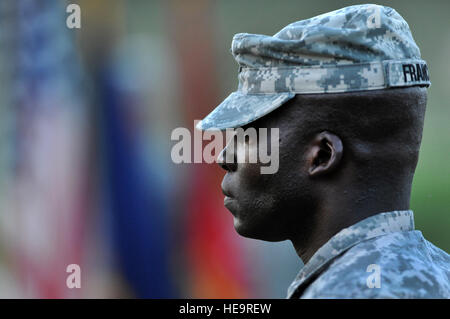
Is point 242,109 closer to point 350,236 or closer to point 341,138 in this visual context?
point 341,138

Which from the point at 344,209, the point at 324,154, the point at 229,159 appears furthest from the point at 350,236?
the point at 229,159

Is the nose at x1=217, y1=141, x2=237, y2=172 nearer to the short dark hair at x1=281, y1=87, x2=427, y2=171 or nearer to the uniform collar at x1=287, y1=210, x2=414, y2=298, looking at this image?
the short dark hair at x1=281, y1=87, x2=427, y2=171

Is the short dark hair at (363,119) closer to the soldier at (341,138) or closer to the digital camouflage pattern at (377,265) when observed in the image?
the soldier at (341,138)

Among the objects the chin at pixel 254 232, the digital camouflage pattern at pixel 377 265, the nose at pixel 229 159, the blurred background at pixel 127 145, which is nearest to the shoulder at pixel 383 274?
the digital camouflage pattern at pixel 377 265

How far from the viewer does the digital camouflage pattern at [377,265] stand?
72.6 inches

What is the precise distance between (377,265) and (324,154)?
0.37m

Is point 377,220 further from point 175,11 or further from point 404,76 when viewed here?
point 175,11

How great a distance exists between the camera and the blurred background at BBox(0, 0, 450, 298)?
562 cm

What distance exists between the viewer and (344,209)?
2039mm

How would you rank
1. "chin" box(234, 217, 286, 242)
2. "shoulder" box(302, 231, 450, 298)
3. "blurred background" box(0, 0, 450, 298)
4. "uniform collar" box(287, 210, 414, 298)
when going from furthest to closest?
1. "blurred background" box(0, 0, 450, 298)
2. "chin" box(234, 217, 286, 242)
3. "uniform collar" box(287, 210, 414, 298)
4. "shoulder" box(302, 231, 450, 298)

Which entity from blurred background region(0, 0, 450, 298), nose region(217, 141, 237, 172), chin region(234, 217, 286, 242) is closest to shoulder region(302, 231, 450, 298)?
chin region(234, 217, 286, 242)

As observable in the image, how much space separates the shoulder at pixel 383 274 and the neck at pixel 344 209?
85mm

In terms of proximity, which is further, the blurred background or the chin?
the blurred background

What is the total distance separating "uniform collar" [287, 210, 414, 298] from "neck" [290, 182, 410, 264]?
0.07ft
